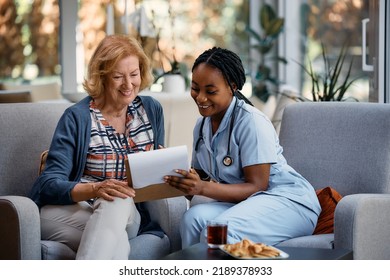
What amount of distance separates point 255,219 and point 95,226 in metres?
0.56

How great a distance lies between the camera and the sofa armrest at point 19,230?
2709mm

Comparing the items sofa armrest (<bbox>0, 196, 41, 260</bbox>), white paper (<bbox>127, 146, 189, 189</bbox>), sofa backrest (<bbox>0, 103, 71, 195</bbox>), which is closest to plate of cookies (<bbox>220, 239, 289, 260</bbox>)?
white paper (<bbox>127, 146, 189, 189</bbox>)

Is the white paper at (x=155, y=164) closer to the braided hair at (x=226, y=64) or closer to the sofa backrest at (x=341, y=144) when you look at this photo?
the braided hair at (x=226, y=64)

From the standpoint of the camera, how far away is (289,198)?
296 centimetres

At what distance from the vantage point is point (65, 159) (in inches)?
118

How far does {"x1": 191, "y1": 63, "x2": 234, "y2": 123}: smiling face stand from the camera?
2.94 metres

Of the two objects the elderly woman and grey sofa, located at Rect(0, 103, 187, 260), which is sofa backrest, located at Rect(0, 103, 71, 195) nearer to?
grey sofa, located at Rect(0, 103, 187, 260)

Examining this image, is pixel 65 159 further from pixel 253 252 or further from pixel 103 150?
pixel 253 252

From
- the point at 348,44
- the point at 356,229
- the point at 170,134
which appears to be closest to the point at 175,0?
the point at 348,44

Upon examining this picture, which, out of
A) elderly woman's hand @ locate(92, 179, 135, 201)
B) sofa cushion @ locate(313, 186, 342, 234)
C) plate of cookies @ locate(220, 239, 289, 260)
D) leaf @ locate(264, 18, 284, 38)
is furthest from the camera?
leaf @ locate(264, 18, 284, 38)

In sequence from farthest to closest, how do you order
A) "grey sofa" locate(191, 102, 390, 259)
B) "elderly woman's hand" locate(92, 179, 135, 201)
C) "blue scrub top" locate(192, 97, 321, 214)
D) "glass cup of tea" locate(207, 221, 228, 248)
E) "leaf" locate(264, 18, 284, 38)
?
"leaf" locate(264, 18, 284, 38) → "grey sofa" locate(191, 102, 390, 259) → "blue scrub top" locate(192, 97, 321, 214) → "elderly woman's hand" locate(92, 179, 135, 201) → "glass cup of tea" locate(207, 221, 228, 248)

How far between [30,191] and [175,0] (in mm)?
5477

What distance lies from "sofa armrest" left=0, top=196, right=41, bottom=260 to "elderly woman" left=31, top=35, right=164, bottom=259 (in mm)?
171
